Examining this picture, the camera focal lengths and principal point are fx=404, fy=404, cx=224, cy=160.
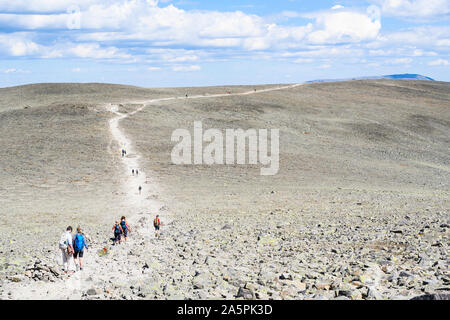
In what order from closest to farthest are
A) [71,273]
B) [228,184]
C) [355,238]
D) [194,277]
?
[194,277] → [71,273] → [355,238] → [228,184]

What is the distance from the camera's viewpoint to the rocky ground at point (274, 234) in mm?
11375

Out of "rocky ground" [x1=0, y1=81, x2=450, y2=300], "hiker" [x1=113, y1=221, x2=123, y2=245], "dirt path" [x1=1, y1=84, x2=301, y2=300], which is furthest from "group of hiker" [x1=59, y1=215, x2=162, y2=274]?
"hiker" [x1=113, y1=221, x2=123, y2=245]

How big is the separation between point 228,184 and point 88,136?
2227 cm

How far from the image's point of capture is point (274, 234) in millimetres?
18016

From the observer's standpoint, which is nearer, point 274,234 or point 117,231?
point 274,234

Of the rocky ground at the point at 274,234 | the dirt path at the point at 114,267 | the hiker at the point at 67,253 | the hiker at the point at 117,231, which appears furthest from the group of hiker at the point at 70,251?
the hiker at the point at 117,231

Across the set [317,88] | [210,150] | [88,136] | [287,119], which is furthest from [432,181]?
[317,88]

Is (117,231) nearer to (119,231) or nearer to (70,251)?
(119,231)

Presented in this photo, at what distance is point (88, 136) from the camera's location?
49.4 meters

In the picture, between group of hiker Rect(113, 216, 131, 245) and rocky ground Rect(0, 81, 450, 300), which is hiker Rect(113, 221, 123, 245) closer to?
group of hiker Rect(113, 216, 131, 245)

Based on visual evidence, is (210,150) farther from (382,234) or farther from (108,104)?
(382,234)

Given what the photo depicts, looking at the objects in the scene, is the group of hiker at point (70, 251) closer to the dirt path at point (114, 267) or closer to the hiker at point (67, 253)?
the hiker at point (67, 253)

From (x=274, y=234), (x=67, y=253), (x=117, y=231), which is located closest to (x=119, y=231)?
(x=117, y=231)

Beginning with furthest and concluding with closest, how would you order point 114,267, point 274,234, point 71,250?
point 274,234
point 114,267
point 71,250
